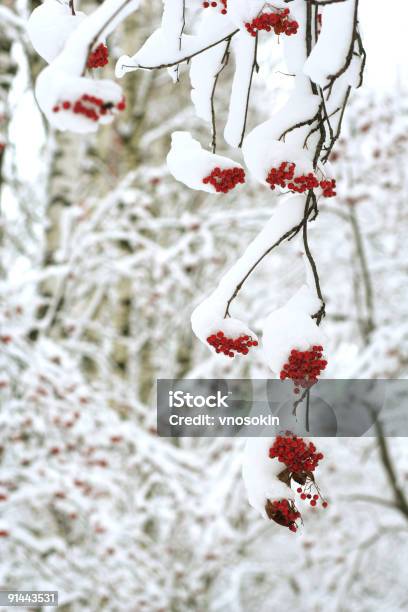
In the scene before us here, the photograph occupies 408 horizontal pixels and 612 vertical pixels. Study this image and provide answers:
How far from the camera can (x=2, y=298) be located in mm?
4082

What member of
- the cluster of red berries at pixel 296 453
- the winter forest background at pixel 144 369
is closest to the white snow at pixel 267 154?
the cluster of red berries at pixel 296 453

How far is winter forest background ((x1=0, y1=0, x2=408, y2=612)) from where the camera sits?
13.2ft

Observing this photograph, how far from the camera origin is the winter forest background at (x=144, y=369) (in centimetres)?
403

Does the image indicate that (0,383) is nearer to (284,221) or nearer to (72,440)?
(72,440)

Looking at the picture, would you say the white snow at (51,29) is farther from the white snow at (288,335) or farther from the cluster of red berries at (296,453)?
the cluster of red berries at (296,453)

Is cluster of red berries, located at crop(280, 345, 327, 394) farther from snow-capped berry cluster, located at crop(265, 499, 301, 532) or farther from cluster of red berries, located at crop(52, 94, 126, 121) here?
cluster of red berries, located at crop(52, 94, 126, 121)

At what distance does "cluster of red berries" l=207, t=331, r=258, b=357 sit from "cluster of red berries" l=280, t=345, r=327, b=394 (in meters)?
0.11

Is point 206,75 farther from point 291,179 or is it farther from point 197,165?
point 291,179

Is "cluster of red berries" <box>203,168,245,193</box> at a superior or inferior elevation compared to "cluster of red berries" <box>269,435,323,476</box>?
superior

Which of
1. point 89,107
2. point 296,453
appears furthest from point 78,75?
point 296,453

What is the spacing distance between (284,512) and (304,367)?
0.70ft

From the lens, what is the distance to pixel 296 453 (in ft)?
3.16

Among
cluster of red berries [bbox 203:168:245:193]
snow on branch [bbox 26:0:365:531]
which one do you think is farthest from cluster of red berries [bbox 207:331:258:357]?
cluster of red berries [bbox 203:168:245:193]

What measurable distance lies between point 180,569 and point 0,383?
7.03ft
